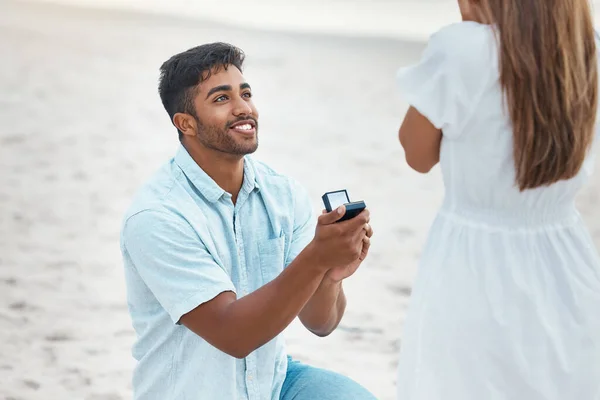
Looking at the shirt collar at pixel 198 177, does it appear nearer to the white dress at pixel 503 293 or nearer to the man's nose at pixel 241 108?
the man's nose at pixel 241 108

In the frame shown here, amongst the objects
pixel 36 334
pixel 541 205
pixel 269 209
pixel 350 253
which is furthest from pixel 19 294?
pixel 541 205

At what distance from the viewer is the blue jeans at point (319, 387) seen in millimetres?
2537

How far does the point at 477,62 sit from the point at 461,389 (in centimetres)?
63

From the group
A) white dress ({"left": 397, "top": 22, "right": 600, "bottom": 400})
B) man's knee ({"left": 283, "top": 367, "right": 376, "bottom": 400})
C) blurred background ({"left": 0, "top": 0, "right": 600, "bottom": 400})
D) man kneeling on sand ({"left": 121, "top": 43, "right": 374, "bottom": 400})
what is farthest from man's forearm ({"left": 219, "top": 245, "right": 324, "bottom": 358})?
blurred background ({"left": 0, "top": 0, "right": 600, "bottom": 400})

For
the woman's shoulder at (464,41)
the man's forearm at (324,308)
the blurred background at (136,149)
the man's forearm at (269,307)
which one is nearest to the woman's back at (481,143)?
the woman's shoulder at (464,41)

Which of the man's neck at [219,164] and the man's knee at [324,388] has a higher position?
the man's neck at [219,164]

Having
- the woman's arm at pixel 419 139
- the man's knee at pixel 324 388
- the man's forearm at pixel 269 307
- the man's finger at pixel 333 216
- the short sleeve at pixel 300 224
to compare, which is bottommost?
the man's knee at pixel 324 388

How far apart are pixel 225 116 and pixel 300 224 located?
358mm

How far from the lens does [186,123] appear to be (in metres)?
2.52

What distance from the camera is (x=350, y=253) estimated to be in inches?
85.4

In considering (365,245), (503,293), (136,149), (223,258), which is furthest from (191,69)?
(136,149)

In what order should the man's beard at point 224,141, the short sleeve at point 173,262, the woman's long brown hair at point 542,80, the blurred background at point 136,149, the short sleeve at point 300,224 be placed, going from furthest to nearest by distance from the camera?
the blurred background at point 136,149 → the short sleeve at point 300,224 → the man's beard at point 224,141 → the short sleeve at point 173,262 → the woman's long brown hair at point 542,80

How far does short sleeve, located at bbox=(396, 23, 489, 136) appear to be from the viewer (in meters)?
1.94

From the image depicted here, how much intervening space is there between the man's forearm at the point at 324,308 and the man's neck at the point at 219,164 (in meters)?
0.32
